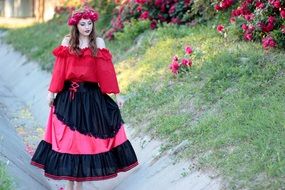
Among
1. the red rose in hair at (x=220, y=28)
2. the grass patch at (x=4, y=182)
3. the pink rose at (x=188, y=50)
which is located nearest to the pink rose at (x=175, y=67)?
the pink rose at (x=188, y=50)

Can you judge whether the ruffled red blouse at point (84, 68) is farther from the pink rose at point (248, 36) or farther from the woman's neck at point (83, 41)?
the pink rose at point (248, 36)

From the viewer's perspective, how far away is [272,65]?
841 centimetres

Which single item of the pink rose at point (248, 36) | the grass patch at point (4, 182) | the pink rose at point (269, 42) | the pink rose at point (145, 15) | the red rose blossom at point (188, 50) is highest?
the pink rose at point (269, 42)

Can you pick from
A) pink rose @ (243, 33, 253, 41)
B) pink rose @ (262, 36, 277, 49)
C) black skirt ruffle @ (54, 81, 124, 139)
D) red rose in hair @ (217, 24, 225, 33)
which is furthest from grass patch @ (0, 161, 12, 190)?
red rose in hair @ (217, 24, 225, 33)

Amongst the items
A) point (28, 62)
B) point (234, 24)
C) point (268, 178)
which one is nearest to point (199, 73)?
point (234, 24)

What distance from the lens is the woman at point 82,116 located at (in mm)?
7102

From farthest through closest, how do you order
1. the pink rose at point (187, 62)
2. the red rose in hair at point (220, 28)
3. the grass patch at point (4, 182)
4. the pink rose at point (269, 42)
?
the red rose in hair at point (220, 28), the pink rose at point (187, 62), the pink rose at point (269, 42), the grass patch at point (4, 182)

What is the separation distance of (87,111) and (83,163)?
1.81 feet

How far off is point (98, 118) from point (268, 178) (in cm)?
222

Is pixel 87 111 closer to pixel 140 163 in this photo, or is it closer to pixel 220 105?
pixel 140 163

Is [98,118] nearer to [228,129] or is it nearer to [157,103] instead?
[228,129]

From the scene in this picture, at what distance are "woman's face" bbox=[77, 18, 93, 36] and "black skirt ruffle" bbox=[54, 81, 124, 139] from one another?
54cm

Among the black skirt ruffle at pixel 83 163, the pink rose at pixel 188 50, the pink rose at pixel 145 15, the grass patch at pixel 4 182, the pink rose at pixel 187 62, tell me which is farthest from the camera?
the pink rose at pixel 145 15

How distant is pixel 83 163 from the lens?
7.08m
